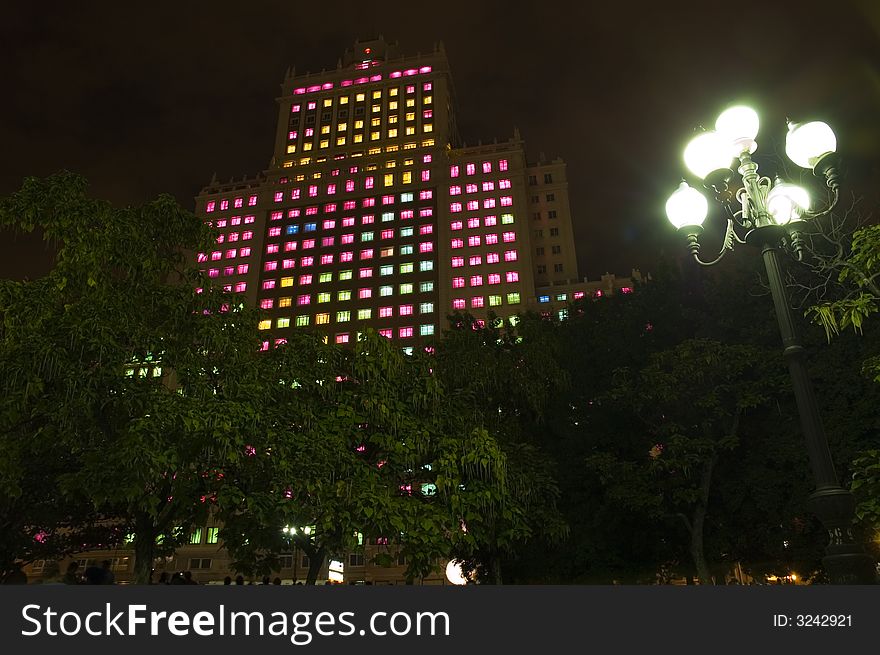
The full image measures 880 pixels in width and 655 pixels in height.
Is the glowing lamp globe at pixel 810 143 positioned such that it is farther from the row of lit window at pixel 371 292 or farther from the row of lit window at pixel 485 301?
the row of lit window at pixel 371 292

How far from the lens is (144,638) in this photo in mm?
4645

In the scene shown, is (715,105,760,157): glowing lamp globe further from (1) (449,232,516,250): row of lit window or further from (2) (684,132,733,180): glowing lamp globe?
(1) (449,232,516,250): row of lit window

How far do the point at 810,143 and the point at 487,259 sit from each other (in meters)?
88.9

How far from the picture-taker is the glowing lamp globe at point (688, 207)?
37.0 feet

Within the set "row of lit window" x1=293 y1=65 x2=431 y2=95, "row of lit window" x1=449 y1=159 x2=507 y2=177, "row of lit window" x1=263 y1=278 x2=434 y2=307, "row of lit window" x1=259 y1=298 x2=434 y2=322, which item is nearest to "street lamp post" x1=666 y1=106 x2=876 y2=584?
"row of lit window" x1=259 y1=298 x2=434 y2=322

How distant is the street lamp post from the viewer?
788 cm

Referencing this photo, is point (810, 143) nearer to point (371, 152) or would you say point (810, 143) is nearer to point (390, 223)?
point (390, 223)

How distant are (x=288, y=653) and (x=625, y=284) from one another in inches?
3657

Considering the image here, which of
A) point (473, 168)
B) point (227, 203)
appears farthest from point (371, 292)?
point (227, 203)

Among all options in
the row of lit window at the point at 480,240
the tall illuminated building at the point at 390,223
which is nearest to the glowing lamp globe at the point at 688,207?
the tall illuminated building at the point at 390,223

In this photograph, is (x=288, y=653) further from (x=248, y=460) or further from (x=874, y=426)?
(x=874, y=426)

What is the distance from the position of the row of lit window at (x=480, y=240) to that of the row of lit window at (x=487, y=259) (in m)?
2.21

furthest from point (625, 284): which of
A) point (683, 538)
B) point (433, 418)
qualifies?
point (433, 418)

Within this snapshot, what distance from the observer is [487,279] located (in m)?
96.8
